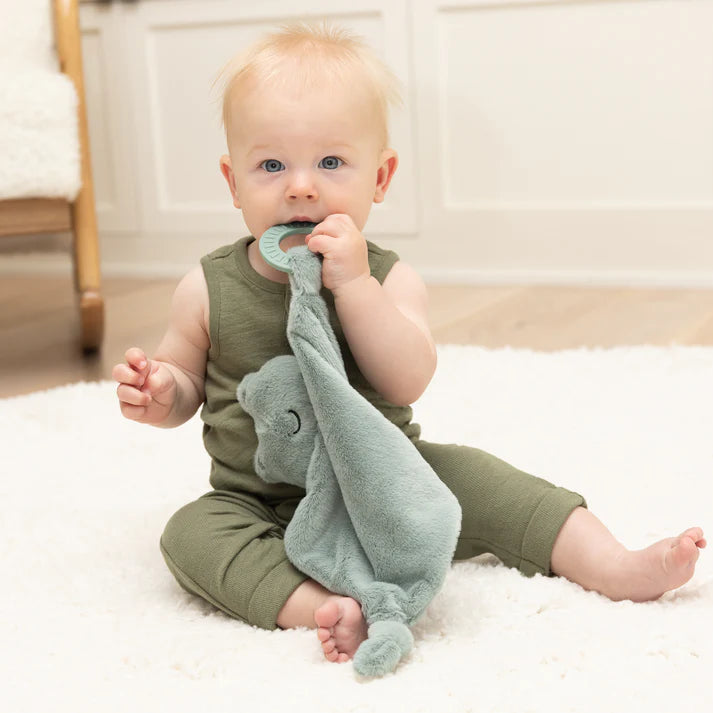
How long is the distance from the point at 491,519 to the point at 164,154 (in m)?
1.90

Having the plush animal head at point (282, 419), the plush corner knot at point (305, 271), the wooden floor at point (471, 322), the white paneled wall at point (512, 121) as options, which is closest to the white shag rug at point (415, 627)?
the plush animal head at point (282, 419)

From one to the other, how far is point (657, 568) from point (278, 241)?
0.35 m

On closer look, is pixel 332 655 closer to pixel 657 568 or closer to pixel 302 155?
pixel 657 568

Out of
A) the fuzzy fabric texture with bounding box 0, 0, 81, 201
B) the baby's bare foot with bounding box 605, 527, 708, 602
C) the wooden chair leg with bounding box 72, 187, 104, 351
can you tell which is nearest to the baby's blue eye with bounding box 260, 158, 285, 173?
the baby's bare foot with bounding box 605, 527, 708, 602

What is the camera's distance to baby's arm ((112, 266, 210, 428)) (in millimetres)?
796

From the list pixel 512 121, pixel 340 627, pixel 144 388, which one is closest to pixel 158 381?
pixel 144 388

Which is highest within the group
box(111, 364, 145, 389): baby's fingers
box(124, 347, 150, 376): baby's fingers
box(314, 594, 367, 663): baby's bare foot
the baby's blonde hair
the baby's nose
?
the baby's blonde hair

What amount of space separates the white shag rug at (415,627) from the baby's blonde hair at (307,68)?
0.36 metres

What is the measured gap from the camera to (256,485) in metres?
0.81

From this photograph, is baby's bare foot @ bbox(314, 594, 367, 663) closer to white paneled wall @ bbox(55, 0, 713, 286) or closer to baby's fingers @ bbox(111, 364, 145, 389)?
baby's fingers @ bbox(111, 364, 145, 389)

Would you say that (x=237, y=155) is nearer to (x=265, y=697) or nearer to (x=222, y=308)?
(x=222, y=308)

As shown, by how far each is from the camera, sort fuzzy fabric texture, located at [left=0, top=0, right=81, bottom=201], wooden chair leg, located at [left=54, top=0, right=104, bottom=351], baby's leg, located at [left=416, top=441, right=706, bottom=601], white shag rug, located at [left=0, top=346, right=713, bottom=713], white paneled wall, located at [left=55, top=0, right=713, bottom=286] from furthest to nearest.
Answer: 1. white paneled wall, located at [left=55, top=0, right=713, bottom=286]
2. wooden chair leg, located at [left=54, top=0, right=104, bottom=351]
3. fuzzy fabric texture, located at [left=0, top=0, right=81, bottom=201]
4. baby's leg, located at [left=416, top=441, right=706, bottom=601]
5. white shag rug, located at [left=0, top=346, right=713, bottom=713]

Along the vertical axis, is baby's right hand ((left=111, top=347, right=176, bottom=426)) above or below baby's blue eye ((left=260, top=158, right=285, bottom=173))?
below

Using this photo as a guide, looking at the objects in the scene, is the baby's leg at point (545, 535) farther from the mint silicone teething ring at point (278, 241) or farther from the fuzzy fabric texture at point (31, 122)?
the fuzzy fabric texture at point (31, 122)
